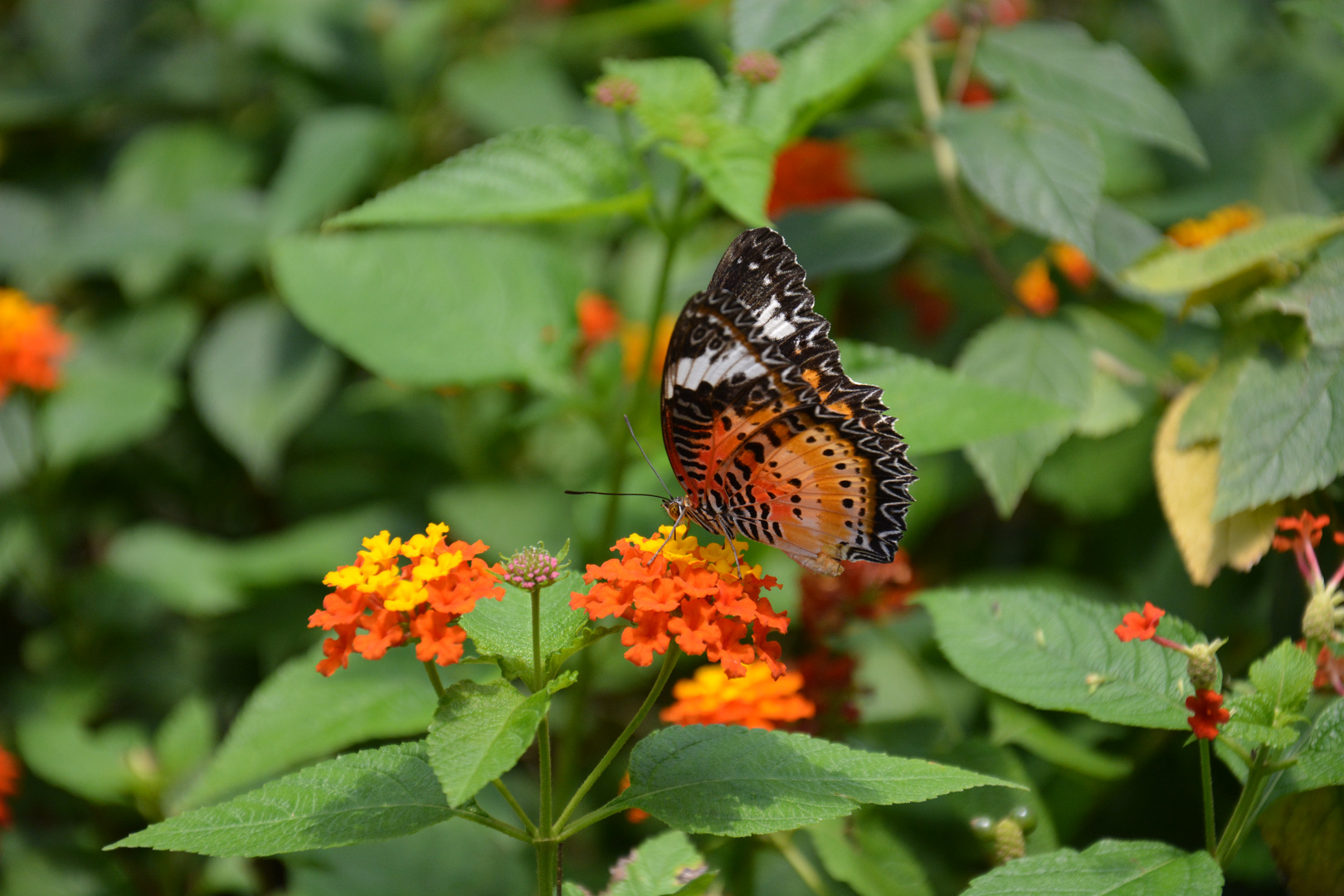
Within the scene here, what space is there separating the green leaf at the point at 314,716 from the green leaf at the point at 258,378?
2.48 feet

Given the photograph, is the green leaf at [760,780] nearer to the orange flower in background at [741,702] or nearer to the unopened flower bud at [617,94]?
the orange flower in background at [741,702]

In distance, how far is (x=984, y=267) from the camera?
1709 millimetres

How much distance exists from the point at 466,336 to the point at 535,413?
0.18 m

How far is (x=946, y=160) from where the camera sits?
180 cm

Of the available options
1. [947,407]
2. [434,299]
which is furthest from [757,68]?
[434,299]

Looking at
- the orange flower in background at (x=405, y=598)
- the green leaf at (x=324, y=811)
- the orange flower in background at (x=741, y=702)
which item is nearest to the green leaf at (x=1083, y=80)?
the orange flower in background at (x=741, y=702)

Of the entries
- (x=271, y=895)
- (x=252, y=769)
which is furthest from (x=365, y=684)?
(x=271, y=895)

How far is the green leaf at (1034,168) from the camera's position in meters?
1.43

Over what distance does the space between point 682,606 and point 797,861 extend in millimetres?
563

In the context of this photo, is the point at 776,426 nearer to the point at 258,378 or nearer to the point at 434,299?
the point at 434,299

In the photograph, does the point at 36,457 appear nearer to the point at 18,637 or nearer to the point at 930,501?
the point at 18,637

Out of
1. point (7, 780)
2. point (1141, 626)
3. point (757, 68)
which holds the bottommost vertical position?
point (7, 780)

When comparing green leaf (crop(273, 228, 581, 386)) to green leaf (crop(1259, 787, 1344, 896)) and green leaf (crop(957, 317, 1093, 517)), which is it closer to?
green leaf (crop(957, 317, 1093, 517))

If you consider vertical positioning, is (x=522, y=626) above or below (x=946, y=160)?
below
